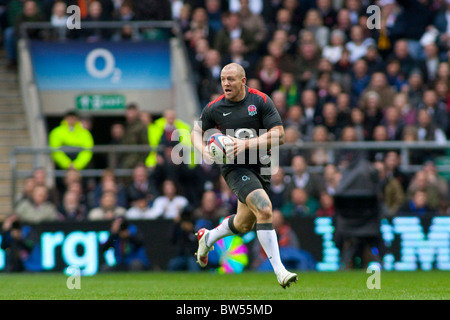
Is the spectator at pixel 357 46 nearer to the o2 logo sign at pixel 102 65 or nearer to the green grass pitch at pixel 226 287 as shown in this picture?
the o2 logo sign at pixel 102 65

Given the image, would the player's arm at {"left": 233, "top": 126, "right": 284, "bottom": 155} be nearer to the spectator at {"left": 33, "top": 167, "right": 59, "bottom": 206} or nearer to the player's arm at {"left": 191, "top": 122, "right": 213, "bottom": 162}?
the player's arm at {"left": 191, "top": 122, "right": 213, "bottom": 162}

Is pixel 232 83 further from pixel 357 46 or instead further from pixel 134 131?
pixel 357 46

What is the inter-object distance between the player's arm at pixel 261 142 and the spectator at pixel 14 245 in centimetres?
752

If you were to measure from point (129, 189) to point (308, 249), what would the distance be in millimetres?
3371

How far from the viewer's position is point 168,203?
62.4ft

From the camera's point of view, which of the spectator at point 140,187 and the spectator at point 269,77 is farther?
the spectator at point 269,77

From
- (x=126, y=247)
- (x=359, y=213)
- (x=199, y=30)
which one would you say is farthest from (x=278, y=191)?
(x=199, y=30)

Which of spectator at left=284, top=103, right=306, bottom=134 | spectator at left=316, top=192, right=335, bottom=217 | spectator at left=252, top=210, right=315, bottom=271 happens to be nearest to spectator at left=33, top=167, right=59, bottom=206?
spectator at left=252, top=210, right=315, bottom=271

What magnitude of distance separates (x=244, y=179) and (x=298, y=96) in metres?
9.54

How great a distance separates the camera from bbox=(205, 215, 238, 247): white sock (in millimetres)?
12856

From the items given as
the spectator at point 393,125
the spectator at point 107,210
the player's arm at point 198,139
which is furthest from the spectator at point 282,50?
the player's arm at point 198,139

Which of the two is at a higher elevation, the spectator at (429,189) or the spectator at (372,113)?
the spectator at (372,113)

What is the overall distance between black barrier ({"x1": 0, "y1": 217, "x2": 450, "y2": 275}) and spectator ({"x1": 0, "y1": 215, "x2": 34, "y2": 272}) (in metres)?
0.05

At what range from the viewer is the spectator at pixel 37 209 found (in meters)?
18.8
